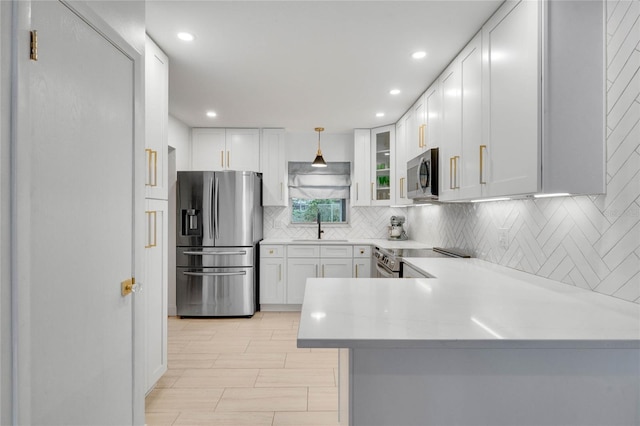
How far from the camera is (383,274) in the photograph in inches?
142

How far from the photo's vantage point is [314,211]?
5305 millimetres

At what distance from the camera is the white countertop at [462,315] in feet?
3.33

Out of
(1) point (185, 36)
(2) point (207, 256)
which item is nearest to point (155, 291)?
(1) point (185, 36)

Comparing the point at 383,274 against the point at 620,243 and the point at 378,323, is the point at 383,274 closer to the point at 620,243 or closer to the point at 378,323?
the point at 620,243

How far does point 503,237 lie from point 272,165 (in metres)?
3.20

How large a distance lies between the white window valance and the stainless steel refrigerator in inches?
44.4

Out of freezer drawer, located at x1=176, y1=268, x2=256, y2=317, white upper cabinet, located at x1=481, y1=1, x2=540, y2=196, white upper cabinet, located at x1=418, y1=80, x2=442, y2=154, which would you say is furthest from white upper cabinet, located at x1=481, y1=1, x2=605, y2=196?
freezer drawer, located at x1=176, y1=268, x2=256, y2=317

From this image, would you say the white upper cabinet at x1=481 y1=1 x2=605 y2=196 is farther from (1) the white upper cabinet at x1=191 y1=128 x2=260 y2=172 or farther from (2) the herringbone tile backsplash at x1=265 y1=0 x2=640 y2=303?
(1) the white upper cabinet at x1=191 y1=128 x2=260 y2=172

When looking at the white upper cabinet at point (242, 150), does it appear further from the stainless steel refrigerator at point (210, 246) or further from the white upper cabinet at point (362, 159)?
the white upper cabinet at point (362, 159)

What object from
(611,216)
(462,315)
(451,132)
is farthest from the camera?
(451,132)

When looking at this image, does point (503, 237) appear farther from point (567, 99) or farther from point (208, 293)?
Result: point (208, 293)

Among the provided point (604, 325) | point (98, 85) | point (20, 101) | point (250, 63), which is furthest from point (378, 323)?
point (250, 63)

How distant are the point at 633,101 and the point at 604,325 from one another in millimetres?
894

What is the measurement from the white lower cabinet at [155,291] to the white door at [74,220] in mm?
589
